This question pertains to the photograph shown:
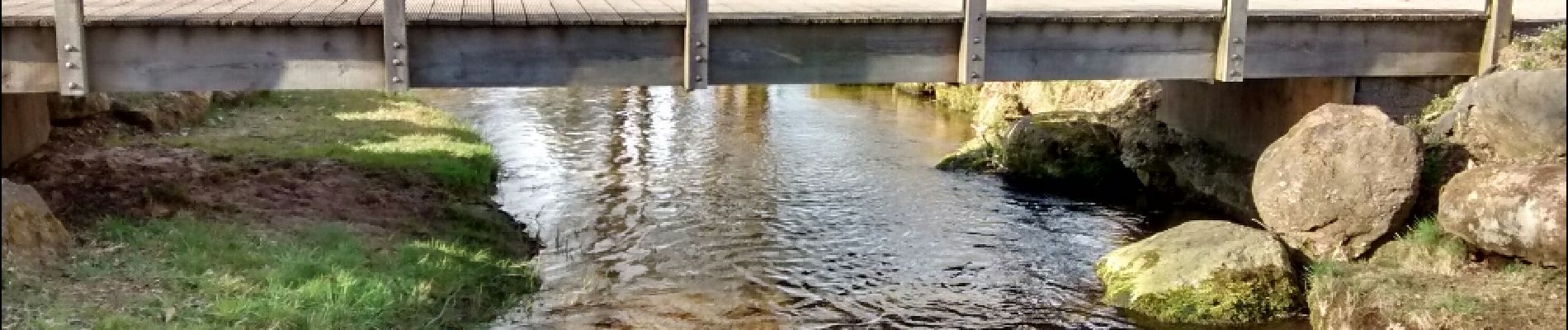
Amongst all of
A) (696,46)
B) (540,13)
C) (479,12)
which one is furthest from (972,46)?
(479,12)

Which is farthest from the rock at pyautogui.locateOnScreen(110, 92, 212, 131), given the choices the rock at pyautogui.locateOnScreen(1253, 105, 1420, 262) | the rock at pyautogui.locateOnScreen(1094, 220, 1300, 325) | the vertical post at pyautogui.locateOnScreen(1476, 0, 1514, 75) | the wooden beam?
the vertical post at pyautogui.locateOnScreen(1476, 0, 1514, 75)

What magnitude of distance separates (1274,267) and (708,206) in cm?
658

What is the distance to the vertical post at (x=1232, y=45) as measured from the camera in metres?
11.1

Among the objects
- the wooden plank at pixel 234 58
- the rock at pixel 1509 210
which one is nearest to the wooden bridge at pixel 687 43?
the wooden plank at pixel 234 58

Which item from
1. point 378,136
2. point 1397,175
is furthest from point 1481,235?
point 378,136

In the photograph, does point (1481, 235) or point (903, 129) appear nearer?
point (1481, 235)

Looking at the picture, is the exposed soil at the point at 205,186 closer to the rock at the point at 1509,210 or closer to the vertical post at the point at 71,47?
the vertical post at the point at 71,47

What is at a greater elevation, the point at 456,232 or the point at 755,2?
the point at 755,2

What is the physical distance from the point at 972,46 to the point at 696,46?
2.31m

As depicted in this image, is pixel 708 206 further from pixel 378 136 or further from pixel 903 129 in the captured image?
pixel 903 129

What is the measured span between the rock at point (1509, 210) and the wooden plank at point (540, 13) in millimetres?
6877

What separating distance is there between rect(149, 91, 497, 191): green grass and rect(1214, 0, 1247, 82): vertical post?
8.30 meters

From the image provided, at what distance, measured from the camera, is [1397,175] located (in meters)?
10.4

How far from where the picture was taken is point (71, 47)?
9172 millimetres
